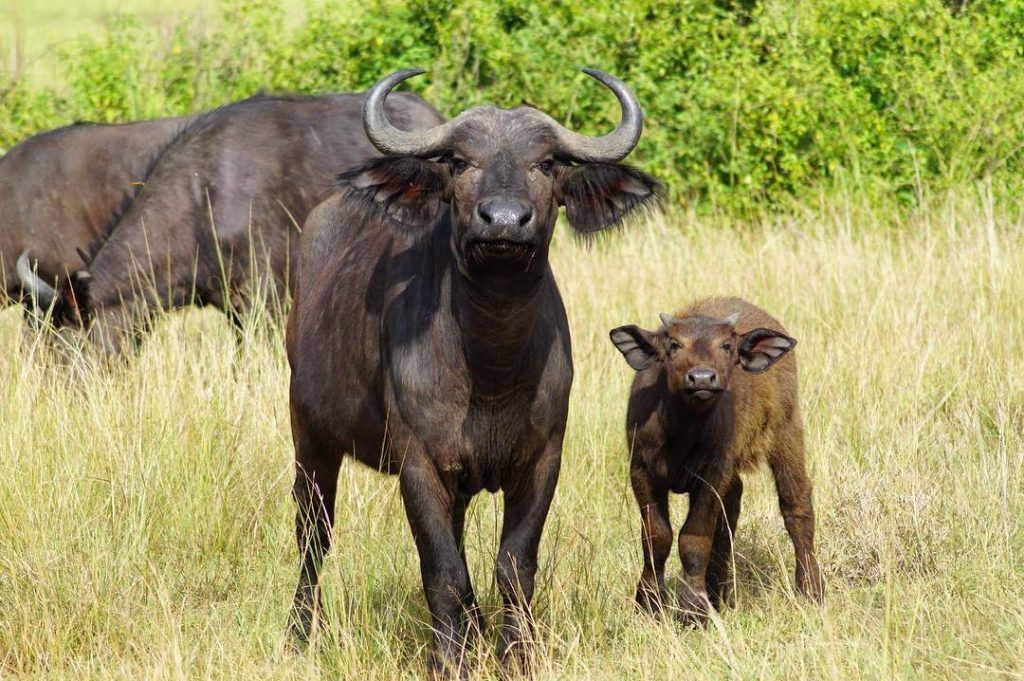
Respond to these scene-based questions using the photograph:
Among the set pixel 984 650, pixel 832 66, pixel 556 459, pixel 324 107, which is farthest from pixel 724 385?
pixel 832 66

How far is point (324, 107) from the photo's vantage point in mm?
10094

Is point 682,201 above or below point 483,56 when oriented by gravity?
below

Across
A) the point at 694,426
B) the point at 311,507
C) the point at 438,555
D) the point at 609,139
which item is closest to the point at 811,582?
the point at 694,426

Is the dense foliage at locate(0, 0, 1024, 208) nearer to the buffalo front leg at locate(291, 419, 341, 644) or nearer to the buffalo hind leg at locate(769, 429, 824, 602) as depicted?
the buffalo hind leg at locate(769, 429, 824, 602)

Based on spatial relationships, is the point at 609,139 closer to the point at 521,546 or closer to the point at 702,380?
the point at 702,380

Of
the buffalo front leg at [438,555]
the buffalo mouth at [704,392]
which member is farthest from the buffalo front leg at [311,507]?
the buffalo mouth at [704,392]

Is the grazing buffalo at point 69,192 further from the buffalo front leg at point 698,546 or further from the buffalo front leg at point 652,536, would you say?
the buffalo front leg at point 698,546

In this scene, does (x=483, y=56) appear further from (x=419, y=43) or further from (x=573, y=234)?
(x=573, y=234)

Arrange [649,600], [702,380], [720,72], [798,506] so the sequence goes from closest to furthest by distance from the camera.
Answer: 1. [702,380]
2. [649,600]
3. [798,506]
4. [720,72]

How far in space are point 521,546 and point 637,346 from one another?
131cm

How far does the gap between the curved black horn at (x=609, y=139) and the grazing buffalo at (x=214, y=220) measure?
14.6 ft

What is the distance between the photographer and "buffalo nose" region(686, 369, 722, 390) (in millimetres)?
5441

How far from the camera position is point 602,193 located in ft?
16.4

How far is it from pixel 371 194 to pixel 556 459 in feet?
3.56
